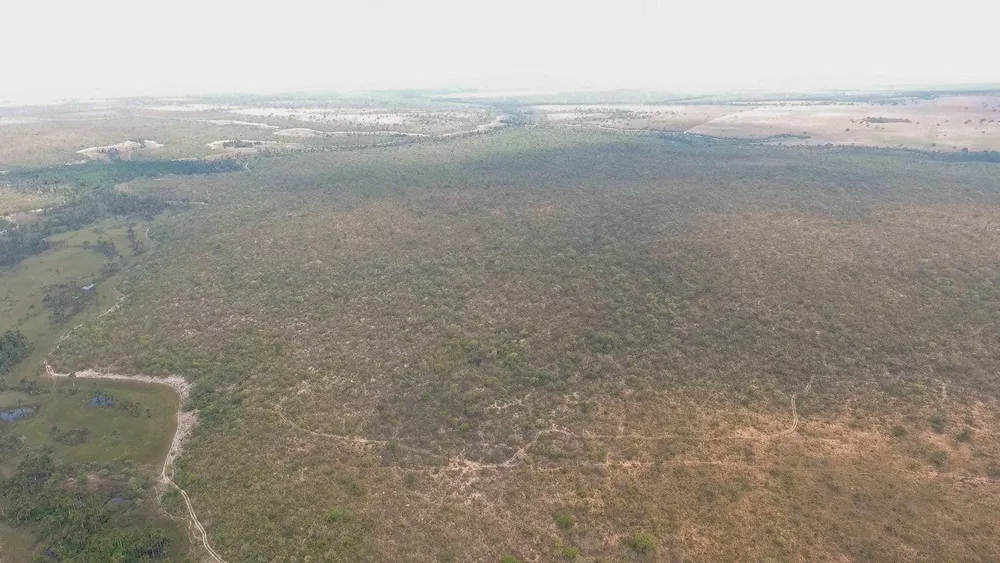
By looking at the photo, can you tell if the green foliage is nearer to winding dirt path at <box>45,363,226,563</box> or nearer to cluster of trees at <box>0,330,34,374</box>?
winding dirt path at <box>45,363,226,563</box>

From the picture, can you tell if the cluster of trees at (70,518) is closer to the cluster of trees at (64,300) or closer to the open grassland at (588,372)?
the open grassland at (588,372)

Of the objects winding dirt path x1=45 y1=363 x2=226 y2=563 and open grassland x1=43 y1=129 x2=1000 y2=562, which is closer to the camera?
open grassland x1=43 y1=129 x2=1000 y2=562

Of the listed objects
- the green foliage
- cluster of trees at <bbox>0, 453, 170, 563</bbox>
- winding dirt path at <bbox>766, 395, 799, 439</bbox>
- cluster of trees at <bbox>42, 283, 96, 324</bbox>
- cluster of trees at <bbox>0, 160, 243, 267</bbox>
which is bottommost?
cluster of trees at <bbox>0, 453, 170, 563</bbox>

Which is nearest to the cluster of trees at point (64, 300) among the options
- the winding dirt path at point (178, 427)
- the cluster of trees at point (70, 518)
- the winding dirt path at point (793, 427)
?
the winding dirt path at point (178, 427)

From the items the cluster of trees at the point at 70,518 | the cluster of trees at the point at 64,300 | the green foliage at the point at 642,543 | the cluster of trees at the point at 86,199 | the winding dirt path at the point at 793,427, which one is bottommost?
the cluster of trees at the point at 70,518

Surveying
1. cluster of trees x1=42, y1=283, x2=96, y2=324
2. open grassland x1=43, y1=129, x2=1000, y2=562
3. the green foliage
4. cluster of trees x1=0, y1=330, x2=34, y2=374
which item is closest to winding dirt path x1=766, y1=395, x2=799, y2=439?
open grassland x1=43, y1=129, x2=1000, y2=562
